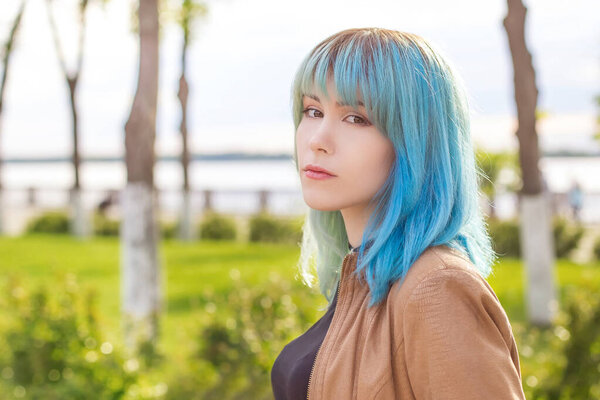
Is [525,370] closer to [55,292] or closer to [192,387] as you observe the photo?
[192,387]

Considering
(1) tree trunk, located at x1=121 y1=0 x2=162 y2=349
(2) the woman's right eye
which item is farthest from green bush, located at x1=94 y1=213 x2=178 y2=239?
(2) the woman's right eye

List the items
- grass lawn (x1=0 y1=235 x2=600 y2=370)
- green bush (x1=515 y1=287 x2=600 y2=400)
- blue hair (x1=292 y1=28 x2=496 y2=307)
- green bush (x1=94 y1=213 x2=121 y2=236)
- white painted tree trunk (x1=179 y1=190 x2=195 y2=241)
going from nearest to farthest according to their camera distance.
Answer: blue hair (x1=292 y1=28 x2=496 y2=307)
green bush (x1=515 y1=287 x2=600 y2=400)
grass lawn (x1=0 y1=235 x2=600 y2=370)
white painted tree trunk (x1=179 y1=190 x2=195 y2=241)
green bush (x1=94 y1=213 x2=121 y2=236)

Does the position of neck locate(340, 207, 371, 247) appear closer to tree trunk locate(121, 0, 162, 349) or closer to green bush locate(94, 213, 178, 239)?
tree trunk locate(121, 0, 162, 349)

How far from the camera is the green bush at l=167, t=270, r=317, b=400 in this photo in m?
4.84

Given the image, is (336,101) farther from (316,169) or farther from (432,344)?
(432,344)

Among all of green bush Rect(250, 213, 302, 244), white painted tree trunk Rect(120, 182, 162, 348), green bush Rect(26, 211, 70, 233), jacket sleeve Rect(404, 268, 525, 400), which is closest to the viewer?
jacket sleeve Rect(404, 268, 525, 400)

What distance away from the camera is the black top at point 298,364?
6.00 ft

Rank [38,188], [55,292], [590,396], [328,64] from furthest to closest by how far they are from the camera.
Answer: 1. [38,188]
2. [55,292]
3. [590,396]
4. [328,64]

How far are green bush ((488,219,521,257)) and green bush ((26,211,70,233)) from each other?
1141cm

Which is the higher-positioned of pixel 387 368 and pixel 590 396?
pixel 387 368

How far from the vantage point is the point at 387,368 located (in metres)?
1.53

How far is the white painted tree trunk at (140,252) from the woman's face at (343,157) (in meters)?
5.80

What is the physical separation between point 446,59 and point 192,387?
153 inches

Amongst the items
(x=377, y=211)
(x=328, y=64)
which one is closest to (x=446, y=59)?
(x=328, y=64)
